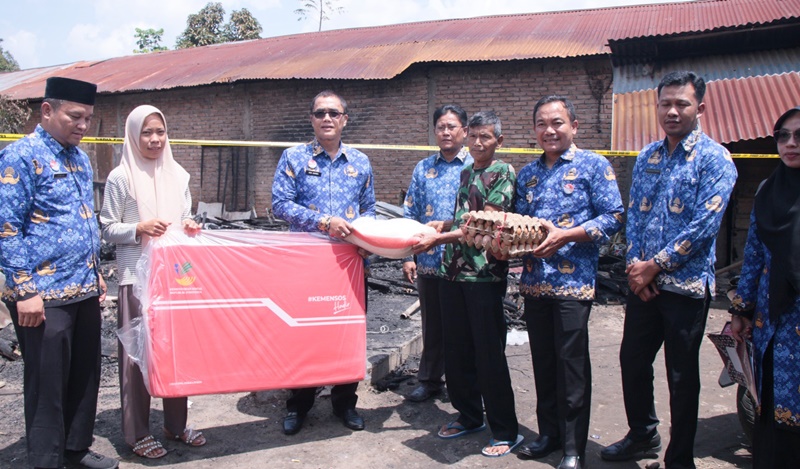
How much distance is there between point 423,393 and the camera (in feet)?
15.0

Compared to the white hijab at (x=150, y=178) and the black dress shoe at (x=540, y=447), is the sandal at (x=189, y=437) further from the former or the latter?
the black dress shoe at (x=540, y=447)

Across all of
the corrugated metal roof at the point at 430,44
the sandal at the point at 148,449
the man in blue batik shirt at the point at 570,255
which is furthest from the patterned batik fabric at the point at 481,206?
the corrugated metal roof at the point at 430,44

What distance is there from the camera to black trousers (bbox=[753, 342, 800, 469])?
2.53 meters

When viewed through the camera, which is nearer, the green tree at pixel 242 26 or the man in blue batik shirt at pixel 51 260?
the man in blue batik shirt at pixel 51 260

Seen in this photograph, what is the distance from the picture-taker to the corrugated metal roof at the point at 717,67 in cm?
916

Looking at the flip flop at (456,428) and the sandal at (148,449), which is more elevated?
the flip flop at (456,428)

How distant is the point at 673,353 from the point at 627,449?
2.49 feet

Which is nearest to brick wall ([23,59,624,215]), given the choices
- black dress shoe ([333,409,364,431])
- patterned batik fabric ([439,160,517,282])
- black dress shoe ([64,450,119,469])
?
patterned batik fabric ([439,160,517,282])

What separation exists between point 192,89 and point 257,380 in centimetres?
1236

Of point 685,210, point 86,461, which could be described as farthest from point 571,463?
point 86,461

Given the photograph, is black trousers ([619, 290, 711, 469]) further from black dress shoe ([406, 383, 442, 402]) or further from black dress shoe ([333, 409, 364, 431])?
black dress shoe ([333, 409, 364, 431])

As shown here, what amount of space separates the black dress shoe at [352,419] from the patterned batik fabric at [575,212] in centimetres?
155

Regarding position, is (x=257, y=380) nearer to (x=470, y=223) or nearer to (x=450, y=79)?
(x=470, y=223)

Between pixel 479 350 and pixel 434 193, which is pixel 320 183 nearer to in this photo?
pixel 434 193
